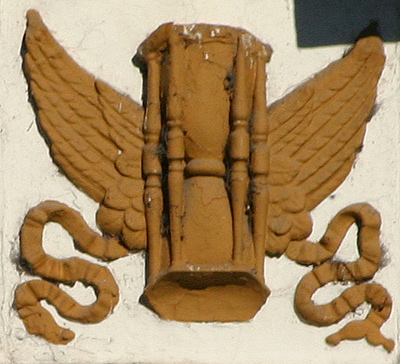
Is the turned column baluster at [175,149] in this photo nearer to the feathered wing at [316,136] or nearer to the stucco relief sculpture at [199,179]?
the stucco relief sculpture at [199,179]

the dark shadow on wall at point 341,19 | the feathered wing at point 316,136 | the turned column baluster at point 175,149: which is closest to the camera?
the turned column baluster at point 175,149

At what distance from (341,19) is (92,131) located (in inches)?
30.6

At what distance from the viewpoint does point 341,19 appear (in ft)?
18.2

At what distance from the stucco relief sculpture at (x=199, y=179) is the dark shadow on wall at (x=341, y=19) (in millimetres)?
148

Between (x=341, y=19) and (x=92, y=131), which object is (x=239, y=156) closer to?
(x=92, y=131)

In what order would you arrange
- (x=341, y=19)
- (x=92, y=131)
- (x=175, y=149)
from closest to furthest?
(x=175, y=149) < (x=92, y=131) < (x=341, y=19)

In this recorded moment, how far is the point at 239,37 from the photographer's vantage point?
5371mm

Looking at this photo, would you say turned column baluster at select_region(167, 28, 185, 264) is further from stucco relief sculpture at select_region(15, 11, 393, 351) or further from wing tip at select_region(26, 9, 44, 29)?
wing tip at select_region(26, 9, 44, 29)

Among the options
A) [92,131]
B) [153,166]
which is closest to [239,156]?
[153,166]

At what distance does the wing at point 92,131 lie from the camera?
5336 mm

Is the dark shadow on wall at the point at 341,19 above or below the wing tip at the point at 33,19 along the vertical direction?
below

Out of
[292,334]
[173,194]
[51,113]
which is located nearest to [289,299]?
[292,334]

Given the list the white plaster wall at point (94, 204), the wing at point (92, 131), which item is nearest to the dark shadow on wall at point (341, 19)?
the white plaster wall at point (94, 204)

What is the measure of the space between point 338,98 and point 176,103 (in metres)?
0.48
